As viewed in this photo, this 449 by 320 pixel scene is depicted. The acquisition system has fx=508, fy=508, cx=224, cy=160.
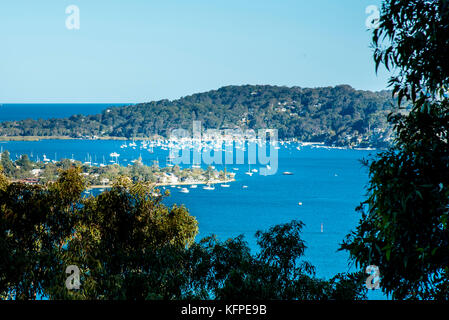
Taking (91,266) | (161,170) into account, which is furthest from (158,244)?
(161,170)

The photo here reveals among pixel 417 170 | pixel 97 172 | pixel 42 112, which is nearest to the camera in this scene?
pixel 417 170

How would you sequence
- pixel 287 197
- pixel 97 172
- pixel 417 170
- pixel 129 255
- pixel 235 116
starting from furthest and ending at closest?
pixel 235 116, pixel 97 172, pixel 287 197, pixel 129 255, pixel 417 170

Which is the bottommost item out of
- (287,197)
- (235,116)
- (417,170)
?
(287,197)

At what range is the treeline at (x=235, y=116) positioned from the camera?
2530 inches

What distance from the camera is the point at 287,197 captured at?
112 ft

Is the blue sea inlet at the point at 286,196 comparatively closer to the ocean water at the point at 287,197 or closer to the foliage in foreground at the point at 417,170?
the ocean water at the point at 287,197

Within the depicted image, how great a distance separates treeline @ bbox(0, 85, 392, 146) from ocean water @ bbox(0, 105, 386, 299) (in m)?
6.52

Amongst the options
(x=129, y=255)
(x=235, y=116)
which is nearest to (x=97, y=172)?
(x=129, y=255)

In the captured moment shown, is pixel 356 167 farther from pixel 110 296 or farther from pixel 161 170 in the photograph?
pixel 110 296

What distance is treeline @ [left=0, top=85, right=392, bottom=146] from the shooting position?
64250 mm

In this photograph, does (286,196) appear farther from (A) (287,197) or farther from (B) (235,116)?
(B) (235,116)

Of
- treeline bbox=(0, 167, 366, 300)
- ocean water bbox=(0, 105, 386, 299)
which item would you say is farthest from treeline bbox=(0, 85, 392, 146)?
treeline bbox=(0, 167, 366, 300)

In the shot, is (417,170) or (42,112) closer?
(417,170)

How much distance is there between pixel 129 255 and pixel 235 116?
66888 millimetres
